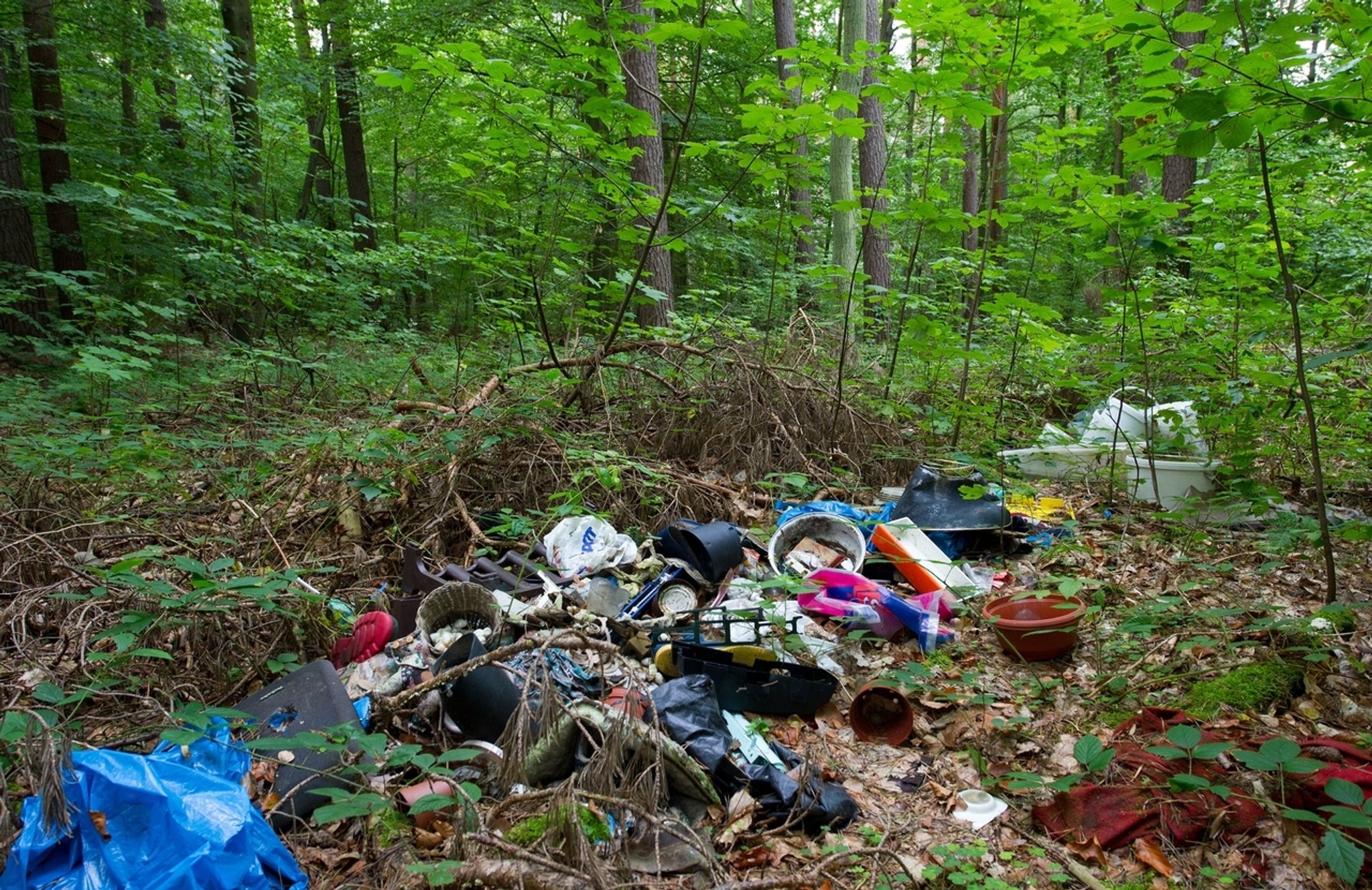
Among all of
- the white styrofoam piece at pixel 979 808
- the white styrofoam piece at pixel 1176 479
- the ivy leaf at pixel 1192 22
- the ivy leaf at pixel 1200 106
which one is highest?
the ivy leaf at pixel 1192 22

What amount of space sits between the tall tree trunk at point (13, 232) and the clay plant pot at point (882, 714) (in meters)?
8.64

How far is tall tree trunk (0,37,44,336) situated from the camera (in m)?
7.21

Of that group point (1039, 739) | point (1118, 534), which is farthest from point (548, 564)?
point (1118, 534)

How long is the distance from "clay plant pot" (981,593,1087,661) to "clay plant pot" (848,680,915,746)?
61 centimetres

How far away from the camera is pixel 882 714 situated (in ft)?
9.20

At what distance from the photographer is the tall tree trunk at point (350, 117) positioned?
10.3 meters

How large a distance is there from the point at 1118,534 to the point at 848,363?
278 cm

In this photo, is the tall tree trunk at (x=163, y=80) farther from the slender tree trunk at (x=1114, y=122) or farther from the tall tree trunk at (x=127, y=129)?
the slender tree trunk at (x=1114, y=122)

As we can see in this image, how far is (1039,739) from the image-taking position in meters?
2.67

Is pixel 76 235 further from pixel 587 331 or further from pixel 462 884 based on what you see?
pixel 462 884

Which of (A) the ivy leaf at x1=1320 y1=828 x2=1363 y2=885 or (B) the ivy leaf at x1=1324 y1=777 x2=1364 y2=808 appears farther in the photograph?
(B) the ivy leaf at x1=1324 y1=777 x2=1364 y2=808

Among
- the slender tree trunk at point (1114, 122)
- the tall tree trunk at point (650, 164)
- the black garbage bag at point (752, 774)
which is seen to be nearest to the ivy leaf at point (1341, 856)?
the black garbage bag at point (752, 774)

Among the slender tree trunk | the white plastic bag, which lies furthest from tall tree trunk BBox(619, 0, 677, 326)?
the slender tree trunk

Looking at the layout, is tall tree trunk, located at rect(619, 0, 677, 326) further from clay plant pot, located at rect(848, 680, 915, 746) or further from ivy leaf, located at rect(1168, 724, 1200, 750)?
ivy leaf, located at rect(1168, 724, 1200, 750)
